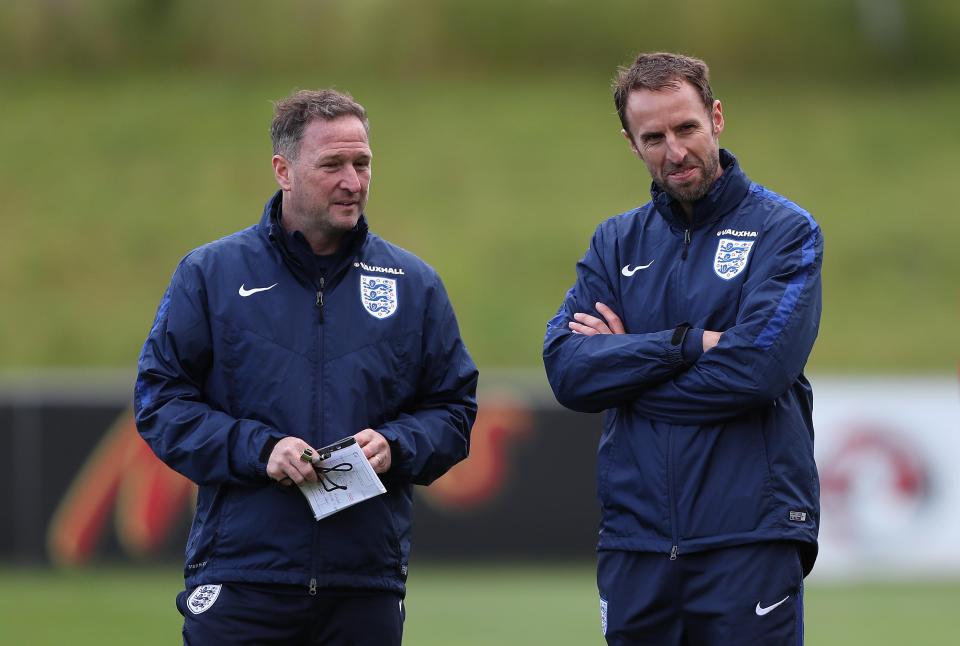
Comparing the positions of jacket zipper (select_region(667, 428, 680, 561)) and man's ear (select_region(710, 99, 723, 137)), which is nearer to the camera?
jacket zipper (select_region(667, 428, 680, 561))

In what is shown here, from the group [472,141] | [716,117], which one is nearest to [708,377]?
[716,117]

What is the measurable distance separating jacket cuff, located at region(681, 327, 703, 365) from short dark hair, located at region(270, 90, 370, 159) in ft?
3.77

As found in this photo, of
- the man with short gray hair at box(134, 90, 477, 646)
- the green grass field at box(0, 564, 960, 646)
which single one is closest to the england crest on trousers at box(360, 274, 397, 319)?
the man with short gray hair at box(134, 90, 477, 646)

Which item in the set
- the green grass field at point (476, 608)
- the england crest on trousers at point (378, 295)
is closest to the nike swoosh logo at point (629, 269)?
the england crest on trousers at point (378, 295)

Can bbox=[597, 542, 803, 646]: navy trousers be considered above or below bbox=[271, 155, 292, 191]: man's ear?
below

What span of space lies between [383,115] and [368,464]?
1964 centimetres

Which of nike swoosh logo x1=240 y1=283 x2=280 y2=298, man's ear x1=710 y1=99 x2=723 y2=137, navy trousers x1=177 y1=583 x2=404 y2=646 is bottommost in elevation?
navy trousers x1=177 y1=583 x2=404 y2=646

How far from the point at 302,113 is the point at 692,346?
1.36 meters

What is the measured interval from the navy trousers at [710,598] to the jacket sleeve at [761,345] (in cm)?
40

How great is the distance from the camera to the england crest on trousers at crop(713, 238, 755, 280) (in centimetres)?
420

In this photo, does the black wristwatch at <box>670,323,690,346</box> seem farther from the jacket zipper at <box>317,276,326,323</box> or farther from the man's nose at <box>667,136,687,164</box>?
the jacket zipper at <box>317,276,326,323</box>

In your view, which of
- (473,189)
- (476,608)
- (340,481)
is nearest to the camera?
(340,481)

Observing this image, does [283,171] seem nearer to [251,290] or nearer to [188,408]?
[251,290]

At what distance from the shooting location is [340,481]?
411 cm
